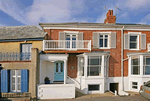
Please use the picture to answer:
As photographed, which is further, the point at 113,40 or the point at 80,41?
the point at 113,40

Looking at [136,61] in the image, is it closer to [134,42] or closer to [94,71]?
[134,42]

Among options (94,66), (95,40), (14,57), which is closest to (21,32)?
(14,57)

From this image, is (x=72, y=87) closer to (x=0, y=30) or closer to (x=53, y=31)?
(x=53, y=31)

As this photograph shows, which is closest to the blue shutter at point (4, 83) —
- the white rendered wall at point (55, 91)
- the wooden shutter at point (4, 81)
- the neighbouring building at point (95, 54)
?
the wooden shutter at point (4, 81)

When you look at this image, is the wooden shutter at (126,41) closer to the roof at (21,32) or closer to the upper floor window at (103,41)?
the upper floor window at (103,41)

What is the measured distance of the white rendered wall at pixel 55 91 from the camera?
8094mm

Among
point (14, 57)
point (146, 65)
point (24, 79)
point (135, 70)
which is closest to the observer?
point (24, 79)

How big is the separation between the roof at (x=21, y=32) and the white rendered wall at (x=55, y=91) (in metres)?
4.41

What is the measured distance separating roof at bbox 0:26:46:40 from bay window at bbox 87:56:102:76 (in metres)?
4.94

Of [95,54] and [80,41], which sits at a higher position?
[80,41]

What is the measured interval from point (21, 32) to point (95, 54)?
741 centimetres

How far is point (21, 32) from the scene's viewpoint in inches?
424

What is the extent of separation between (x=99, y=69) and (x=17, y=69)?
683 cm

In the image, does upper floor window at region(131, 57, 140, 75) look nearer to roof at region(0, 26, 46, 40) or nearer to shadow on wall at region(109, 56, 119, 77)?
shadow on wall at region(109, 56, 119, 77)
